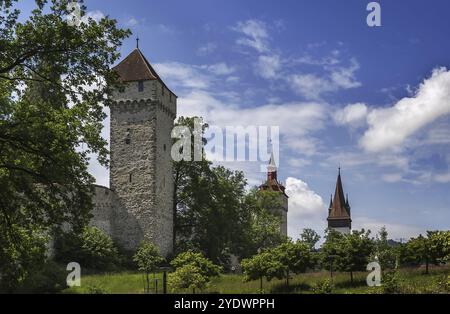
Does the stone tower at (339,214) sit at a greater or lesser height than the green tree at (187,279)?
greater

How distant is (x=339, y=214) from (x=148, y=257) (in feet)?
253

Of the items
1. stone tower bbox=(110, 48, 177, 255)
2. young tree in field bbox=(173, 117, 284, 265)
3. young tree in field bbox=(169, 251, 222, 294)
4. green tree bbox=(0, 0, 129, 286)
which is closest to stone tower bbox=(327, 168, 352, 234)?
young tree in field bbox=(173, 117, 284, 265)

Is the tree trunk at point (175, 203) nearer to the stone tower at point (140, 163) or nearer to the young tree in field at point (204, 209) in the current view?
the young tree in field at point (204, 209)

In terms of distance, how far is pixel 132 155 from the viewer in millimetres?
46219

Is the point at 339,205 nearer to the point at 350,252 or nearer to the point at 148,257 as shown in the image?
the point at 148,257

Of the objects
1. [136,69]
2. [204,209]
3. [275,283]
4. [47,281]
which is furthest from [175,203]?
Result: [47,281]

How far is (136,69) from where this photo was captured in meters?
47.7

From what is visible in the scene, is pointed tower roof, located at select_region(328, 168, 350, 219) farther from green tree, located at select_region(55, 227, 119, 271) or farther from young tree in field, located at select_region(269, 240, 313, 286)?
young tree in field, located at select_region(269, 240, 313, 286)

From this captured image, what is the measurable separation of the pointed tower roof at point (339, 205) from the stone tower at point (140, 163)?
69959mm

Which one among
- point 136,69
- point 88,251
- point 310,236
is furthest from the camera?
point 310,236

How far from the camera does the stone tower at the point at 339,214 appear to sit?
113 m

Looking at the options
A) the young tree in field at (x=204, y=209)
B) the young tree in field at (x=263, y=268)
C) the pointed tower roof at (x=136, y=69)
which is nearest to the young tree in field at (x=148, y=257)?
the young tree in field at (x=204, y=209)

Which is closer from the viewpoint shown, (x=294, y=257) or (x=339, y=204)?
(x=294, y=257)
